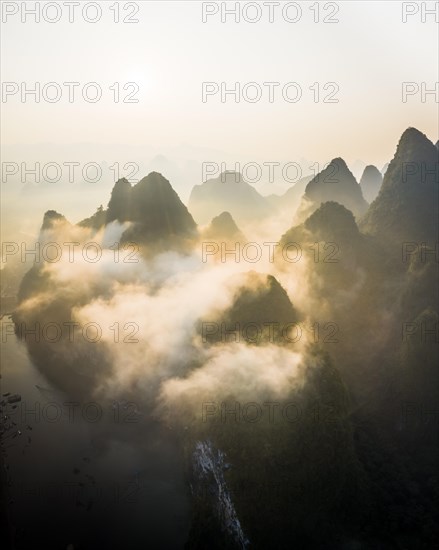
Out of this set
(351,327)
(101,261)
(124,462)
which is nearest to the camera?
(124,462)

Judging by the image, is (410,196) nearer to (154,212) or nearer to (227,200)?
(154,212)

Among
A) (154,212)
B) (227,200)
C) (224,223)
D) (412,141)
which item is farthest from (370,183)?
(154,212)

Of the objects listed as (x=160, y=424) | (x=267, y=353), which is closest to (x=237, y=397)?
(x=267, y=353)

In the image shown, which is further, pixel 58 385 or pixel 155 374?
pixel 58 385

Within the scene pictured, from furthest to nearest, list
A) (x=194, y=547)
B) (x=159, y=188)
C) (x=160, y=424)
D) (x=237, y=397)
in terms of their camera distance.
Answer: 1. (x=159, y=188)
2. (x=160, y=424)
3. (x=237, y=397)
4. (x=194, y=547)

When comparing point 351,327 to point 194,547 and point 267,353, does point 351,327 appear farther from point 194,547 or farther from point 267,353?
point 194,547

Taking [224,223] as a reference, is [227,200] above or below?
above

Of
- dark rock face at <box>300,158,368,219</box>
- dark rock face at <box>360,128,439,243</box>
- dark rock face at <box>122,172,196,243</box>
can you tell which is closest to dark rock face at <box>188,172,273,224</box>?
dark rock face at <box>300,158,368,219</box>

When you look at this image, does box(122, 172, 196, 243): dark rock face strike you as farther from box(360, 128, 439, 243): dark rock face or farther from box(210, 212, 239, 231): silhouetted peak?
box(360, 128, 439, 243): dark rock face

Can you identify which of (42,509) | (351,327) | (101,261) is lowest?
(42,509)
